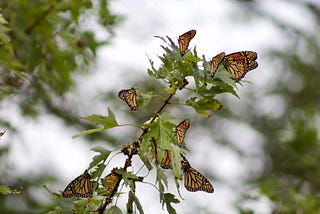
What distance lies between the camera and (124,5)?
502 centimetres

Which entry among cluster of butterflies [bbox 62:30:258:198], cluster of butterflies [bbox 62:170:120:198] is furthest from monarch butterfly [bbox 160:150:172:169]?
cluster of butterflies [bbox 62:170:120:198]

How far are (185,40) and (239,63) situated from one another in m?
0.21

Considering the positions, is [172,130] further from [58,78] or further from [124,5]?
[124,5]

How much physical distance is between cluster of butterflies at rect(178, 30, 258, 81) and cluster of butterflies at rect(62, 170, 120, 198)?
46 centimetres

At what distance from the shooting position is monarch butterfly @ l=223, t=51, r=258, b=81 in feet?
7.47

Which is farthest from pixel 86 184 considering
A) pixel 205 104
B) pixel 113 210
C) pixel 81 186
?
pixel 205 104

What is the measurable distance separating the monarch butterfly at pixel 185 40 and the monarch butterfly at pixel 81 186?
19.6 inches

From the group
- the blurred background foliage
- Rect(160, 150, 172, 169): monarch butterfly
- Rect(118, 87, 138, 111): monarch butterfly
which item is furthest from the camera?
the blurred background foliage

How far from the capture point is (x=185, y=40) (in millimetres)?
2236

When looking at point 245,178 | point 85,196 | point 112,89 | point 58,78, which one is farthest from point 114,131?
point 85,196

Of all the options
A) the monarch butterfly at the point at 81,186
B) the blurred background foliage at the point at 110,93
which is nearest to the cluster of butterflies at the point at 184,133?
the monarch butterfly at the point at 81,186

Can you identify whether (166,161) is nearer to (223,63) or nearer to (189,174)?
(189,174)

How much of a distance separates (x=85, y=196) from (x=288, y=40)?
24.9ft

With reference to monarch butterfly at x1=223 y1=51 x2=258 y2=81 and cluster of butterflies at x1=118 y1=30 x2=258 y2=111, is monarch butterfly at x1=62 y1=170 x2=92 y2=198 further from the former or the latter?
monarch butterfly at x1=223 y1=51 x2=258 y2=81
